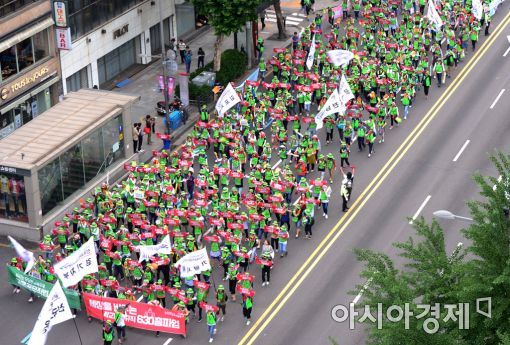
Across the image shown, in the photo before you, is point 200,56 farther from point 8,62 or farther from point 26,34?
point 8,62

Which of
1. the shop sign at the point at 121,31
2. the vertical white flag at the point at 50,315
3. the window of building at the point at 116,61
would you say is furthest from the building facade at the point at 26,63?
the vertical white flag at the point at 50,315

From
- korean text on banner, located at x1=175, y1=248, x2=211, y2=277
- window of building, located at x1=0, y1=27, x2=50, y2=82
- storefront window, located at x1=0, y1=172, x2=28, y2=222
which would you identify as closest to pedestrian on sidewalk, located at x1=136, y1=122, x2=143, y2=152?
window of building, located at x1=0, y1=27, x2=50, y2=82

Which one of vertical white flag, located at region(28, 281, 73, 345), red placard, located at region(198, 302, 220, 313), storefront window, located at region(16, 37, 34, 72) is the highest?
storefront window, located at region(16, 37, 34, 72)

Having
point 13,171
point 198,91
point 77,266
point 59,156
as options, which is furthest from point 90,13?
point 77,266

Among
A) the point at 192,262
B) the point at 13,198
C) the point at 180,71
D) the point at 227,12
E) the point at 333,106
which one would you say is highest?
the point at 227,12

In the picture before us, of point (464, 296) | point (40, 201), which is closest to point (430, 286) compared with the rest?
point (464, 296)

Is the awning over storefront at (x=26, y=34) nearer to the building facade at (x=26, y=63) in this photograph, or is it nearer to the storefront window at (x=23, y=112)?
the building facade at (x=26, y=63)

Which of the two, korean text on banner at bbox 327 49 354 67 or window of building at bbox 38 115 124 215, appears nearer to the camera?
window of building at bbox 38 115 124 215

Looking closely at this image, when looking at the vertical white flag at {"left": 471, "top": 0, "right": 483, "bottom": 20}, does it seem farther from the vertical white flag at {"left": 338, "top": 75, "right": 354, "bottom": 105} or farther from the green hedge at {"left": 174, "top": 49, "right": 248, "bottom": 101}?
the vertical white flag at {"left": 338, "top": 75, "right": 354, "bottom": 105}
